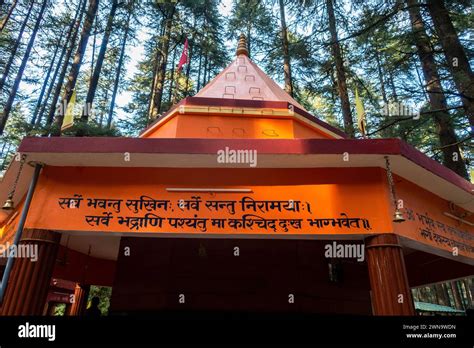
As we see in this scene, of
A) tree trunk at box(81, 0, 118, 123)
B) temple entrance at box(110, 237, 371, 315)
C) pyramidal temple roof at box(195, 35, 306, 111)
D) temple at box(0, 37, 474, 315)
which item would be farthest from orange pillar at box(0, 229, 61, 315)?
tree trunk at box(81, 0, 118, 123)

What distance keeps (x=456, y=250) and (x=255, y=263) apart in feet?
12.6

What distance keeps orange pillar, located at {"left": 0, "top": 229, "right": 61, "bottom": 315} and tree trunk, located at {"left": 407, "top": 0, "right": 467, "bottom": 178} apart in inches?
375

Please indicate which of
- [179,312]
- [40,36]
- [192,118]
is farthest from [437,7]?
[40,36]

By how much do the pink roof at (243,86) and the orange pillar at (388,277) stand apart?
419 cm

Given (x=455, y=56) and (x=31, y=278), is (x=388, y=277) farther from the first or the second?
(x=455, y=56)

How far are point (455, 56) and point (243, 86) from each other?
5502 mm

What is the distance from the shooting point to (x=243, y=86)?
884 centimetres

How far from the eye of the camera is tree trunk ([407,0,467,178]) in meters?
9.91

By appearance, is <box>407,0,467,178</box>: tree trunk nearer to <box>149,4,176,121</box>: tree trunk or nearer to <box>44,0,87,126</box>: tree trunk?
<box>149,4,176,121</box>: tree trunk

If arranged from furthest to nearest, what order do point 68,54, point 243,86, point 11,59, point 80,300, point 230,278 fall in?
point 68,54
point 11,59
point 80,300
point 243,86
point 230,278

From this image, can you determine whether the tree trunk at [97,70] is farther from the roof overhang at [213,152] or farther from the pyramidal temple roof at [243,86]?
the roof overhang at [213,152]

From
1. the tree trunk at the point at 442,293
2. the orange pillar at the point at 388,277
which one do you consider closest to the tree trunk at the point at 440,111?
the orange pillar at the point at 388,277

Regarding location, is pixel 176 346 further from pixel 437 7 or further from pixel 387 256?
pixel 437 7

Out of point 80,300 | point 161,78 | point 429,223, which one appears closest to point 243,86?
point 429,223
